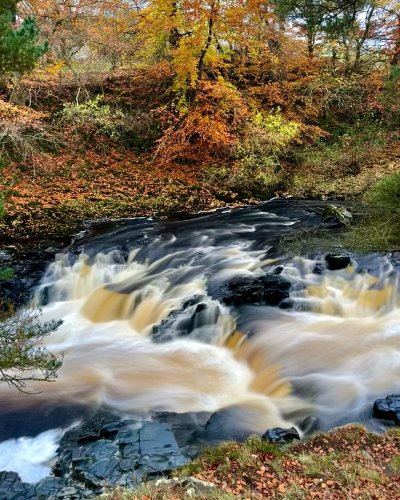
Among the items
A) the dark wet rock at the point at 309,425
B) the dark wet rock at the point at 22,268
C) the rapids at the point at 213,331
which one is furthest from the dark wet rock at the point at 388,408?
the dark wet rock at the point at 22,268

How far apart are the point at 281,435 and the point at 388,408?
1.58 m

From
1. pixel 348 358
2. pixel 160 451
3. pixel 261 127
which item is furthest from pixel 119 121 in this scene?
pixel 160 451

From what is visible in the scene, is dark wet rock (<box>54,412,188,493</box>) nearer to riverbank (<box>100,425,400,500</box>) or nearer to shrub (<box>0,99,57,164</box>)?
riverbank (<box>100,425,400,500</box>)

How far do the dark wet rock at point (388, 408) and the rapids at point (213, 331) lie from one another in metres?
0.24

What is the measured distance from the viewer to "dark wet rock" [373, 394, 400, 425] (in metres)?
5.84

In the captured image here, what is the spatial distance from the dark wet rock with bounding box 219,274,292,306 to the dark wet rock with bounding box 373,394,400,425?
3303 mm

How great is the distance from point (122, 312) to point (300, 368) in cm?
424

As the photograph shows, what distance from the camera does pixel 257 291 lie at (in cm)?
938

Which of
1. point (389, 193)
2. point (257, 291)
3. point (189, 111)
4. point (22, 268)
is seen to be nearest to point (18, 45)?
point (257, 291)

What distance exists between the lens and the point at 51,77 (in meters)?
20.0

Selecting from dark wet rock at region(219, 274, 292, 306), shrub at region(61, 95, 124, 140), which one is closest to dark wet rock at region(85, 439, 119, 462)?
dark wet rock at region(219, 274, 292, 306)

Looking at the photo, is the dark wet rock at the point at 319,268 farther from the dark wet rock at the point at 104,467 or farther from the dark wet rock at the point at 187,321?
the dark wet rock at the point at 104,467

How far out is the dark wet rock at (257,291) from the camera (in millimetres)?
9219

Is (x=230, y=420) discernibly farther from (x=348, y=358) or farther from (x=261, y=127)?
(x=261, y=127)
